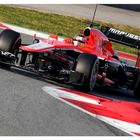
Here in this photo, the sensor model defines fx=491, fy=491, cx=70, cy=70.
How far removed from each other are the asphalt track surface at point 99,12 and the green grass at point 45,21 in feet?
5.41

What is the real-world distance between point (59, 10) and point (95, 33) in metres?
12.1

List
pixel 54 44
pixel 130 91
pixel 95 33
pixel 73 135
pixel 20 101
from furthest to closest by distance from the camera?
pixel 130 91, pixel 95 33, pixel 54 44, pixel 20 101, pixel 73 135

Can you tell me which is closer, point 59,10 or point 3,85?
point 3,85

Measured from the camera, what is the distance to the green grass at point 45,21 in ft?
55.3

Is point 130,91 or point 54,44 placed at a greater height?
point 54,44

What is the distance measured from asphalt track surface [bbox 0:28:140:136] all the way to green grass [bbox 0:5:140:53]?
952cm

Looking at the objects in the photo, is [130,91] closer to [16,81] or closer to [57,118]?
[16,81]

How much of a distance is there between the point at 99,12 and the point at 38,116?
17573mm

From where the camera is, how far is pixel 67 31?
1717 cm

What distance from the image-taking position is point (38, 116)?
5.77 meters

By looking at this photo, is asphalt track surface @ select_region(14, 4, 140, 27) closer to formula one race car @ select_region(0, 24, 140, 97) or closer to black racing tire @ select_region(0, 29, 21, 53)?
formula one race car @ select_region(0, 24, 140, 97)

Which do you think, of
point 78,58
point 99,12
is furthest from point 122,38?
point 99,12

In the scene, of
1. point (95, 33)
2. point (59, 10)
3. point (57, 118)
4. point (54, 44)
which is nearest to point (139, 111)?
point (57, 118)

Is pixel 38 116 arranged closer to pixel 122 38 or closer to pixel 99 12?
pixel 122 38
